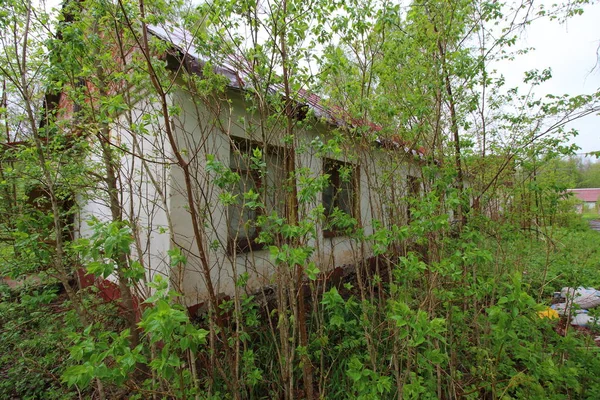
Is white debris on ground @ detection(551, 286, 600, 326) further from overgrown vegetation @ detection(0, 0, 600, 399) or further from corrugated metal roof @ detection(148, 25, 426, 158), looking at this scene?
corrugated metal roof @ detection(148, 25, 426, 158)

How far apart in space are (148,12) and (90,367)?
2.68m

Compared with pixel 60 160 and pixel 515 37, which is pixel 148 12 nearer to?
pixel 60 160

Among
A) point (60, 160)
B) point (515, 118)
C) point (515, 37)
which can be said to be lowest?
point (60, 160)

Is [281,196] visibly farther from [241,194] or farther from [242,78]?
[242,78]

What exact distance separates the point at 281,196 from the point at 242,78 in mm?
1309

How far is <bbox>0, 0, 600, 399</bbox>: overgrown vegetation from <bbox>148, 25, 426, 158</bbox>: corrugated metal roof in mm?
33

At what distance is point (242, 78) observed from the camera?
9.15 feet

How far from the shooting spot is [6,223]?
2.56 metres

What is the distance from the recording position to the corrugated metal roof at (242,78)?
2.47 metres

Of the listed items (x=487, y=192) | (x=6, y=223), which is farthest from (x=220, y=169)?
(x=487, y=192)

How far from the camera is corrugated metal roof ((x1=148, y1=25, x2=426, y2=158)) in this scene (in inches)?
97.1

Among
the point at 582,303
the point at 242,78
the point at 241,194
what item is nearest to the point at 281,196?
the point at 241,194

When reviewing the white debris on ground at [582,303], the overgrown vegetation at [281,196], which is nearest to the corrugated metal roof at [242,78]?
the overgrown vegetation at [281,196]

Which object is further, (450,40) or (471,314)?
(471,314)
